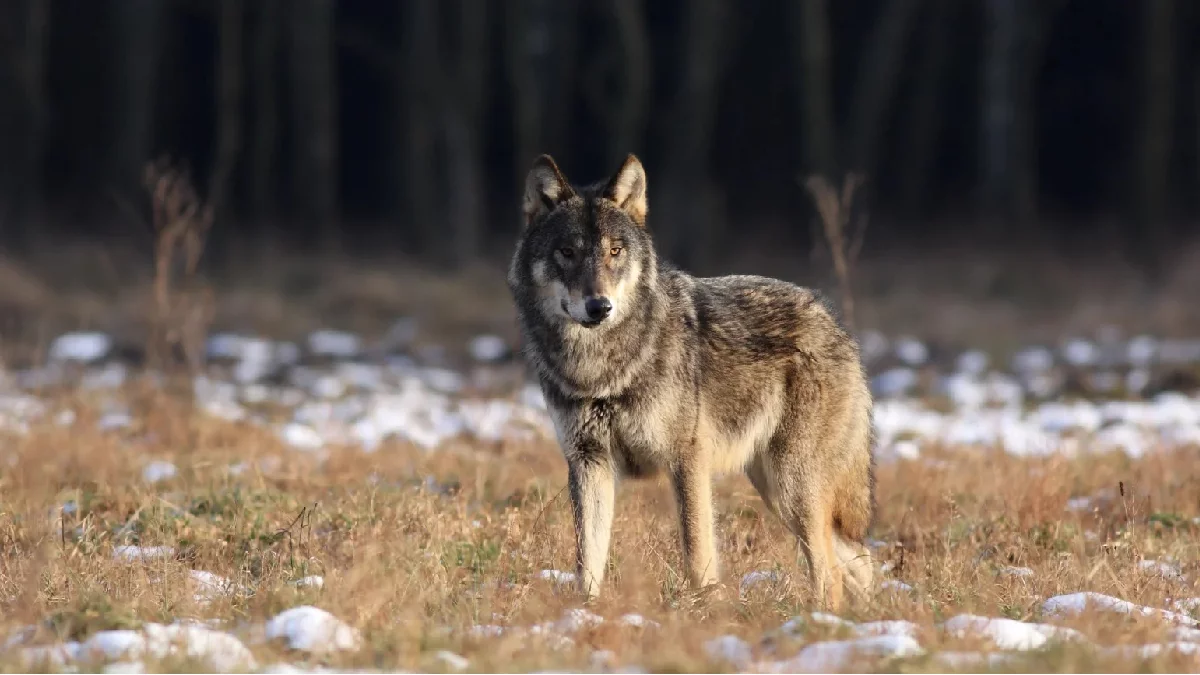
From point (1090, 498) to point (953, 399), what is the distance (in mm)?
4703

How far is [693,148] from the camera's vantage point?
20906 mm

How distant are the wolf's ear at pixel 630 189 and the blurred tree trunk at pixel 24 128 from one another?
705 inches

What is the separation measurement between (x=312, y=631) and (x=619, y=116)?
53.9 ft

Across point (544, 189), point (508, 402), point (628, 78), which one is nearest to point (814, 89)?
point (628, 78)

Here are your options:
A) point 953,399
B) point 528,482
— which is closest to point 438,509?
point 528,482

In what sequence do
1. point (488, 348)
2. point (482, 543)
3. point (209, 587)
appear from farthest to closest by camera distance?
point (488, 348), point (482, 543), point (209, 587)

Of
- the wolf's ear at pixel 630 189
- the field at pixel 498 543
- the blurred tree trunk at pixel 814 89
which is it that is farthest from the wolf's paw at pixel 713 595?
the blurred tree trunk at pixel 814 89

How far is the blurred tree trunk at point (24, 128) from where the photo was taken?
22.4 meters

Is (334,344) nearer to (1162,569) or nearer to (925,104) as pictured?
(1162,569)

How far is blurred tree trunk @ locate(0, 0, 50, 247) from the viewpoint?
73.4ft

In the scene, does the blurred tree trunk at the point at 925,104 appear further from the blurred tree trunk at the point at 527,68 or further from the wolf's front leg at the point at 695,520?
the wolf's front leg at the point at 695,520

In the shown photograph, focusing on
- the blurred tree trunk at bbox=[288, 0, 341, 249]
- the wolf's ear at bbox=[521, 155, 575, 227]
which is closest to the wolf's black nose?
the wolf's ear at bbox=[521, 155, 575, 227]

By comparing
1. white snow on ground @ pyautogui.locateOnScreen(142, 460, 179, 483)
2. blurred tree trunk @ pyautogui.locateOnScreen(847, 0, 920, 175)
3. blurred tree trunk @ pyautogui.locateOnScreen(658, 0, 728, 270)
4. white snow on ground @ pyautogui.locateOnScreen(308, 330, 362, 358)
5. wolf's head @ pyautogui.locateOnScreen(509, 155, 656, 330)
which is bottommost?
white snow on ground @ pyautogui.locateOnScreen(142, 460, 179, 483)

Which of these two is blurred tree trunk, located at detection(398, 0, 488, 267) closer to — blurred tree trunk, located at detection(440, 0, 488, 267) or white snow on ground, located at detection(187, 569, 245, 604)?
blurred tree trunk, located at detection(440, 0, 488, 267)
